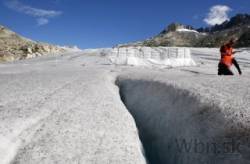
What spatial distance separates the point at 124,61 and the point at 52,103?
20.3 m

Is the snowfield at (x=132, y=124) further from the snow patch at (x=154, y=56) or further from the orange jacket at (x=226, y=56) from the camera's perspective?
the snow patch at (x=154, y=56)

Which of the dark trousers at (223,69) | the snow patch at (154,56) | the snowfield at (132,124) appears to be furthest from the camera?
the snow patch at (154,56)

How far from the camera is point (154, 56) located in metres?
33.2

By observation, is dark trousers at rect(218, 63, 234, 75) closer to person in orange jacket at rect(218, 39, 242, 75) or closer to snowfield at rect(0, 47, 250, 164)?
person in orange jacket at rect(218, 39, 242, 75)

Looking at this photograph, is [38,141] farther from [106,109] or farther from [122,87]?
[122,87]

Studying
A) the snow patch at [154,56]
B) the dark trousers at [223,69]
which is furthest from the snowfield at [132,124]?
the snow patch at [154,56]

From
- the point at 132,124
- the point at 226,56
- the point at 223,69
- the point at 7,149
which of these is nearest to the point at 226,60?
the point at 226,56

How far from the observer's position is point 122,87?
16.6m

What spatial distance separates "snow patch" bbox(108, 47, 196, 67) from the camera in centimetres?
3222

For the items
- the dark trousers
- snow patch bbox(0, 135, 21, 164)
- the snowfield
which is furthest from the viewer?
the dark trousers

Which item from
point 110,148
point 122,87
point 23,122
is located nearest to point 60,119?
point 23,122

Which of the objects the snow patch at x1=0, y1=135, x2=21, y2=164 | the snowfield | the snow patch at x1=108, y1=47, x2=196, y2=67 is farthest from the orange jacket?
the snow patch at x1=108, y1=47, x2=196, y2=67

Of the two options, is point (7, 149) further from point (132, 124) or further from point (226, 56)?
point (226, 56)

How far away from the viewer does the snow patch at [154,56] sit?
32.2 metres
